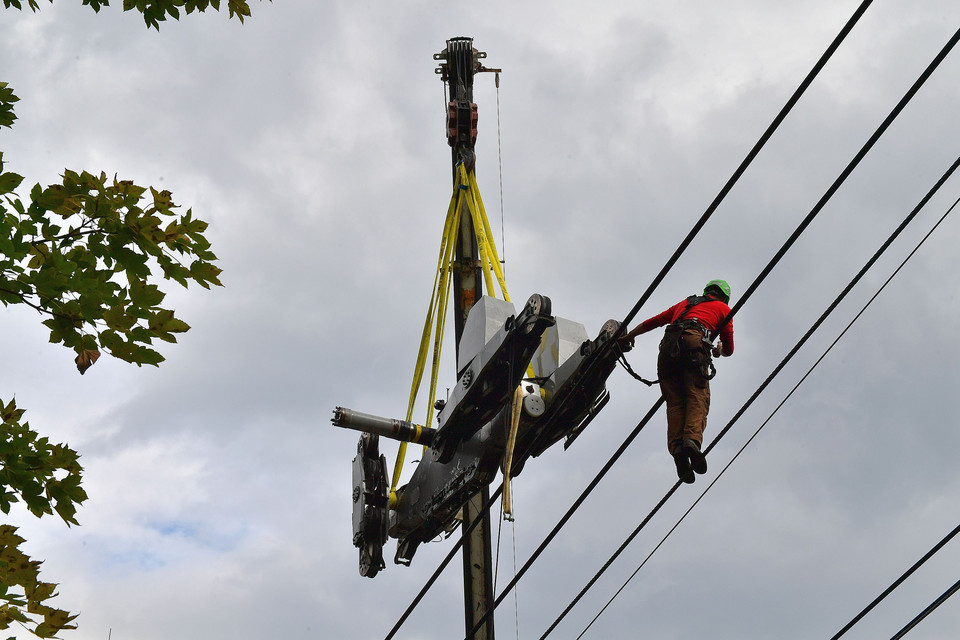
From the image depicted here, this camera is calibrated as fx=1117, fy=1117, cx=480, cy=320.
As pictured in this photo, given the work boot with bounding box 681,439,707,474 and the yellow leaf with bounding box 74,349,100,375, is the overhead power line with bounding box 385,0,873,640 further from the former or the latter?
the yellow leaf with bounding box 74,349,100,375

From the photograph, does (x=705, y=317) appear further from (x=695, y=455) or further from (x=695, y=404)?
(x=695, y=455)

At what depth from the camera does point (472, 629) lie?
30.6ft

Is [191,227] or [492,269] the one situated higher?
[492,269]

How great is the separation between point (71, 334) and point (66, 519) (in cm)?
79

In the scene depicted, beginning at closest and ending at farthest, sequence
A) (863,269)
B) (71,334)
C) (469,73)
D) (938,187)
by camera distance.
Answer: (71,334)
(938,187)
(863,269)
(469,73)

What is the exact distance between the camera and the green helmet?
324 inches

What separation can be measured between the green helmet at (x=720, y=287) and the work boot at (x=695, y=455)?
1381 millimetres

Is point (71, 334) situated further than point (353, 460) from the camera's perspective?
No

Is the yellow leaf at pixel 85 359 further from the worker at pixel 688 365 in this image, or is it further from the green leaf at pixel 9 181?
the worker at pixel 688 365

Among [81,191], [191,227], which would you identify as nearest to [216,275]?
[191,227]

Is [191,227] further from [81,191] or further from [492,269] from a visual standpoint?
[492,269]

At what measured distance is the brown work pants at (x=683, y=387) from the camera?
7414mm

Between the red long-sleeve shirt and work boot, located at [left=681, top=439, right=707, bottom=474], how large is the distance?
905 mm

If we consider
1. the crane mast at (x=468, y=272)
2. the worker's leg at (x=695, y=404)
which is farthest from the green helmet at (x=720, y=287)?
the crane mast at (x=468, y=272)
